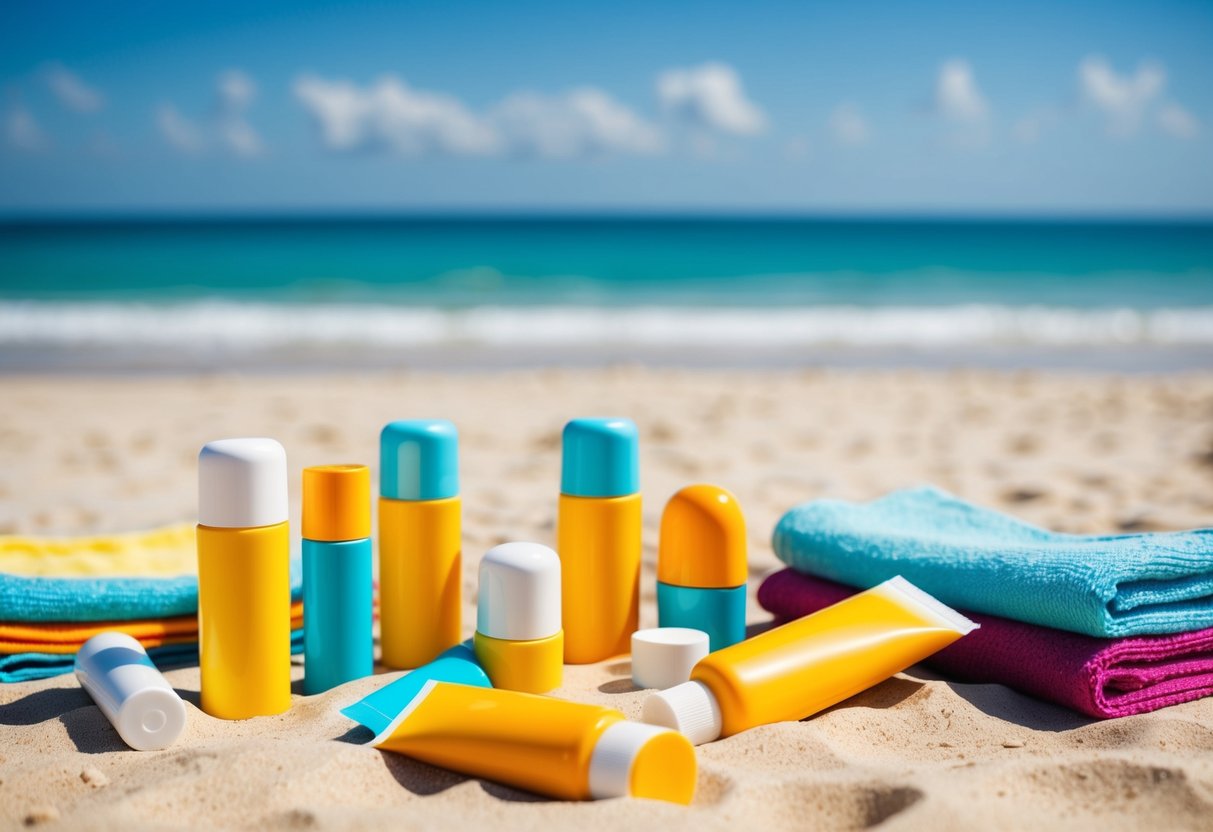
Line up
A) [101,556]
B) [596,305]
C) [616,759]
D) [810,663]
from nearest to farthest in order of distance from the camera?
[616,759] < [810,663] < [101,556] < [596,305]

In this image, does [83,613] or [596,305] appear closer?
[83,613]

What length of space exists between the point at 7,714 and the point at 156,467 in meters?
2.41

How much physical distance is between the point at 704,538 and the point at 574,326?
958cm

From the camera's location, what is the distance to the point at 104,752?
64.7 inches

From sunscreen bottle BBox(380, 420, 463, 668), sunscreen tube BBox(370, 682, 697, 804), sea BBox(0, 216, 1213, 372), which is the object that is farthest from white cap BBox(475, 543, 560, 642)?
sea BBox(0, 216, 1213, 372)

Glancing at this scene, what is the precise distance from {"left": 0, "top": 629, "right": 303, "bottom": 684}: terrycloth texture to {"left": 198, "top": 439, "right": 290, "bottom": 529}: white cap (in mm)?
525

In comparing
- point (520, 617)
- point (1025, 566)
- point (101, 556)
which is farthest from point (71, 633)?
point (1025, 566)

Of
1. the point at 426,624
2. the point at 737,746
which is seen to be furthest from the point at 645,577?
the point at 737,746

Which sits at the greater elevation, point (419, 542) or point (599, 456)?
point (599, 456)

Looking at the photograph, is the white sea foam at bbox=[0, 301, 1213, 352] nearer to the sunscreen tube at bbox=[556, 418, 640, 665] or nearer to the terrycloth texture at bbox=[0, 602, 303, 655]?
the terrycloth texture at bbox=[0, 602, 303, 655]

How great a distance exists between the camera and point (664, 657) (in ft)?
6.27

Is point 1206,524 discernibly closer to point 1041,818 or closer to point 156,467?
point 1041,818

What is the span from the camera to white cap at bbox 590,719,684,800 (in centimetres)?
137

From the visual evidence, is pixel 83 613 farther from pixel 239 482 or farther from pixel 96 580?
pixel 239 482
